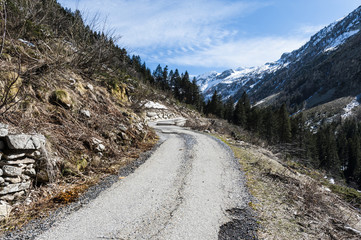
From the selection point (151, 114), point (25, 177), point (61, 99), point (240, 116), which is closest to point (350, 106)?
point (240, 116)

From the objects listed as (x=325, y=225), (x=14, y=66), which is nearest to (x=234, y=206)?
(x=325, y=225)

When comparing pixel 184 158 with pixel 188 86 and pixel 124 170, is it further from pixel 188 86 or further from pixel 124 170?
pixel 188 86

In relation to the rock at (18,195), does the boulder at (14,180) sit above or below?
above

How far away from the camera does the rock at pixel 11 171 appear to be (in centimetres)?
406

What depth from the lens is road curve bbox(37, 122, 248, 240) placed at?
3730 mm

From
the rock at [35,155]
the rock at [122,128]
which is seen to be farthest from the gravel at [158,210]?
the rock at [122,128]

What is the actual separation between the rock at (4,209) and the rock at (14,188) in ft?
0.75

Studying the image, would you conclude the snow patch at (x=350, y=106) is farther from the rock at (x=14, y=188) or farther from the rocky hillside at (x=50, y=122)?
the rock at (x=14, y=188)

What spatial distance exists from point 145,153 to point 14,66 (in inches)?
244

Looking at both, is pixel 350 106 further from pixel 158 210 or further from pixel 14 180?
pixel 14 180

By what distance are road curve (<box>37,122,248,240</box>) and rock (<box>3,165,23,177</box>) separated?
1.58 meters

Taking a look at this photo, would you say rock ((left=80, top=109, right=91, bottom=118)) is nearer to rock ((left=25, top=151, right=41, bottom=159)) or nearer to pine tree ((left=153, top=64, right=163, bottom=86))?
rock ((left=25, top=151, right=41, bottom=159))

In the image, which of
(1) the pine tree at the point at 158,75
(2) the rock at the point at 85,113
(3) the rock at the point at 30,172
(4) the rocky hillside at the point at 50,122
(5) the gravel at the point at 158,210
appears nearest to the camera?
(5) the gravel at the point at 158,210

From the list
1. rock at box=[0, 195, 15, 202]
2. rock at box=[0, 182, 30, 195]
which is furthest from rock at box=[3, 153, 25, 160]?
rock at box=[0, 195, 15, 202]
